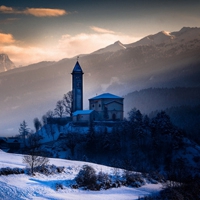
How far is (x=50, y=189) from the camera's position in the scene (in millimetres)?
25781

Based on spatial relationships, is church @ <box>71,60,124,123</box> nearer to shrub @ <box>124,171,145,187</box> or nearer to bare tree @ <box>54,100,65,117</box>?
bare tree @ <box>54,100,65,117</box>

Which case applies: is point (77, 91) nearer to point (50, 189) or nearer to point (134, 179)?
point (134, 179)

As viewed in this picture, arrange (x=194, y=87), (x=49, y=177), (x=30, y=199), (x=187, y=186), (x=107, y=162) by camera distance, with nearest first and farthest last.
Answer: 1. (x=30, y=199)
2. (x=49, y=177)
3. (x=187, y=186)
4. (x=107, y=162)
5. (x=194, y=87)

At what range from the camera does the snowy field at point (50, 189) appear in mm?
23828

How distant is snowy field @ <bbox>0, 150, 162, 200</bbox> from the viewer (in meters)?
23.8

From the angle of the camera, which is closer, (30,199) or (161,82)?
(30,199)

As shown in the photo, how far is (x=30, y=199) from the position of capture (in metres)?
23.3

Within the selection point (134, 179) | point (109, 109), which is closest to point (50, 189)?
point (134, 179)

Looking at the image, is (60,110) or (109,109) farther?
(60,110)

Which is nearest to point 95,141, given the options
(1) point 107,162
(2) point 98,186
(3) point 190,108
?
(1) point 107,162

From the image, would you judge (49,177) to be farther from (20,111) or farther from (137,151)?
(20,111)

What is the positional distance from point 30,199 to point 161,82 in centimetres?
15187

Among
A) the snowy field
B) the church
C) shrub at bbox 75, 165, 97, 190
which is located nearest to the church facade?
the church

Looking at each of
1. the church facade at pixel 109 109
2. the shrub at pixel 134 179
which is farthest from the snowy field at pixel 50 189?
Result: the church facade at pixel 109 109
